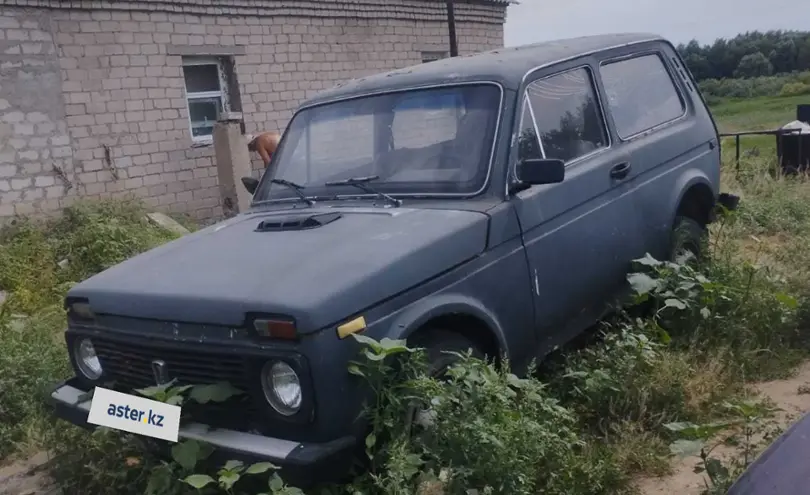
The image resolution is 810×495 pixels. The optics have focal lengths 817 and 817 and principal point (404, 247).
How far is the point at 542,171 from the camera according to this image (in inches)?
144

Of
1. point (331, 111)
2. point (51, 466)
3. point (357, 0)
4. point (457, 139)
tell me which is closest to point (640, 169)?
point (457, 139)

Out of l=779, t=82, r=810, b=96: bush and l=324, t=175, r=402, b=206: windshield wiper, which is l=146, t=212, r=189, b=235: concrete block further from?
l=779, t=82, r=810, b=96: bush

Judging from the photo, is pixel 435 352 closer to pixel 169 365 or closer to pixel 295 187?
pixel 169 365

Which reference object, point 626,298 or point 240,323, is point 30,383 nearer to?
point 240,323

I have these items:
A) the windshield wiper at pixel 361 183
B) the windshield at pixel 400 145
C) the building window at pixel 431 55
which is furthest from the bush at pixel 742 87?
the windshield wiper at pixel 361 183

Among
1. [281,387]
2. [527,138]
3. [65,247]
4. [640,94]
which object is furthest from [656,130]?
[65,247]

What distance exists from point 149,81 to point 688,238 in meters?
7.09

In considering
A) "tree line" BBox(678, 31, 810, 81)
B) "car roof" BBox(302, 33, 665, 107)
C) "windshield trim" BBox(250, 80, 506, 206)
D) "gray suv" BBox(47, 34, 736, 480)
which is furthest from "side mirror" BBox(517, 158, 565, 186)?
"tree line" BBox(678, 31, 810, 81)

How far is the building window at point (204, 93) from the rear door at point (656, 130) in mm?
6749

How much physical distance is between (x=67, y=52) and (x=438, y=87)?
6.59m

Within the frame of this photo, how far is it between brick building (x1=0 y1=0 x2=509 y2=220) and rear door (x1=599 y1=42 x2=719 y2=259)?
6.59 metres

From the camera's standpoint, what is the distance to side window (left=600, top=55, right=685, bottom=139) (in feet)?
15.3

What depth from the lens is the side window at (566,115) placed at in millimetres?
4070

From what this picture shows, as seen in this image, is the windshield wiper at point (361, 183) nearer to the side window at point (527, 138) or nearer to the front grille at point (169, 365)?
the side window at point (527, 138)
